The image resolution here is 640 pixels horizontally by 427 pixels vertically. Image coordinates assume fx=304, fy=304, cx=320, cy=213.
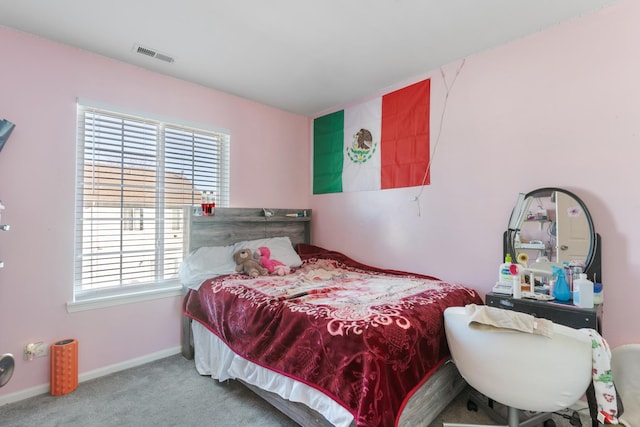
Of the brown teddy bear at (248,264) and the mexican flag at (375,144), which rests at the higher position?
the mexican flag at (375,144)

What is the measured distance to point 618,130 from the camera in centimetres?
182

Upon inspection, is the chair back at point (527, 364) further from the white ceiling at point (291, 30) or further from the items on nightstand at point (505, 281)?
the white ceiling at point (291, 30)

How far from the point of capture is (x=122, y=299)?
2.45 metres

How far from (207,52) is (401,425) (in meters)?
2.73

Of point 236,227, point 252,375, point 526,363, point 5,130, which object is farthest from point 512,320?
point 5,130

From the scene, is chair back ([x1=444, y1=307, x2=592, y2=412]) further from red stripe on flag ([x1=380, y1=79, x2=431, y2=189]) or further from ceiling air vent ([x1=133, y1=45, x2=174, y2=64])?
ceiling air vent ([x1=133, y1=45, x2=174, y2=64])

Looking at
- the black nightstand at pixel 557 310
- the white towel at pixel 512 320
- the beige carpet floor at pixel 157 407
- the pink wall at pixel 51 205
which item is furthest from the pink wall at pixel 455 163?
the white towel at pixel 512 320

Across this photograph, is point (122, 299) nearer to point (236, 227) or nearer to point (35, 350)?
point (35, 350)

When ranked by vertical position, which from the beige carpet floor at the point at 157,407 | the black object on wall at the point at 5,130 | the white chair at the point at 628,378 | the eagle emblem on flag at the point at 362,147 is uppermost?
the eagle emblem on flag at the point at 362,147

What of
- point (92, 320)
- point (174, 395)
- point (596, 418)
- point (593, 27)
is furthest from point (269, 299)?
point (593, 27)

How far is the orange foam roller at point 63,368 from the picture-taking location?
207 centimetres

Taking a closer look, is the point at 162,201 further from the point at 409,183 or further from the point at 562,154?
the point at 562,154

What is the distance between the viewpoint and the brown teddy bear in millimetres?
2693

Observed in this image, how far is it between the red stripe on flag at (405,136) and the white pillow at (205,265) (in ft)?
5.45
